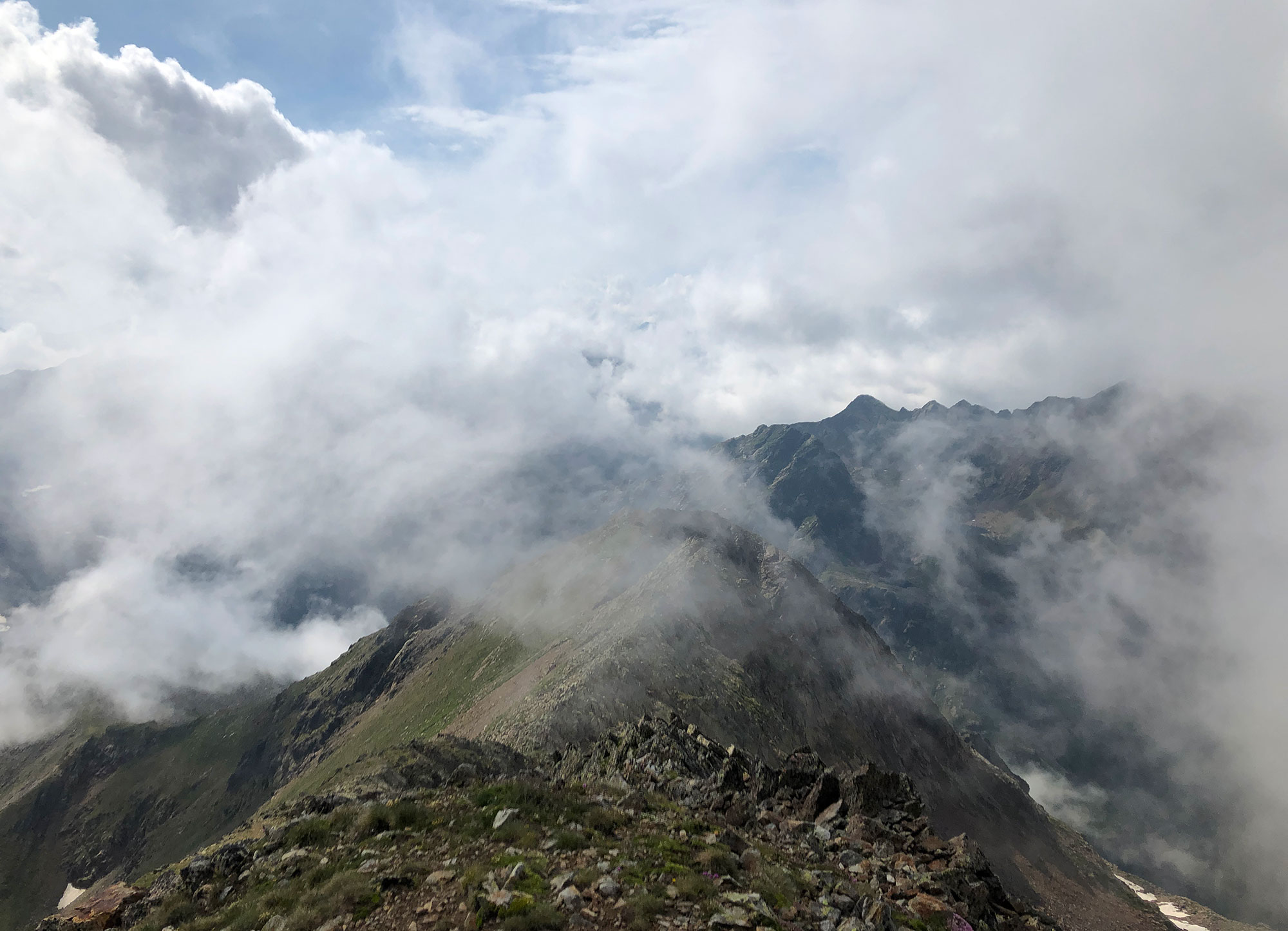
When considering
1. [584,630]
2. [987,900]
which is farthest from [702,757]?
[584,630]

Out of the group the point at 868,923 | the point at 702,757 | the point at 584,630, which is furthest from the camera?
the point at 584,630

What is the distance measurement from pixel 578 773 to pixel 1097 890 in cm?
13340

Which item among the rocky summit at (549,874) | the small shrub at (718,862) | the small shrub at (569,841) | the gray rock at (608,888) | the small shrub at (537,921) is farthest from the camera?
the small shrub at (569,841)

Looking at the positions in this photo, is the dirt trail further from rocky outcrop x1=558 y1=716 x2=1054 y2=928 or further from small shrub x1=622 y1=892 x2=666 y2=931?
small shrub x1=622 y1=892 x2=666 y2=931

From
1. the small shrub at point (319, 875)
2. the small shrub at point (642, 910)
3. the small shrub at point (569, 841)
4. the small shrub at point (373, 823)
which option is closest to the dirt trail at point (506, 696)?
the small shrub at point (373, 823)

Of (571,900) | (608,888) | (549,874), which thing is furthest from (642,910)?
(549,874)

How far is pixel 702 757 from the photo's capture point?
210 ft

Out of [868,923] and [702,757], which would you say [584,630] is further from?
[868,923]

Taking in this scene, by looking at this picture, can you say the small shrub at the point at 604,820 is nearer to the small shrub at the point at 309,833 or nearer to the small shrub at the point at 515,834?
the small shrub at the point at 515,834

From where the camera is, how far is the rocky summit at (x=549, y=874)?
17.3 meters

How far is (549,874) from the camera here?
64.5ft

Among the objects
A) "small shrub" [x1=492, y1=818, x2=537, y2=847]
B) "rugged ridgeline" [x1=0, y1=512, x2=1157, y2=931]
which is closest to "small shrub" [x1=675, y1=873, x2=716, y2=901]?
"small shrub" [x1=492, y1=818, x2=537, y2=847]

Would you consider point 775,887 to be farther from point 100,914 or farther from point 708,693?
point 708,693

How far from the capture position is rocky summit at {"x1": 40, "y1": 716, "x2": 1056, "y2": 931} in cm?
1731
